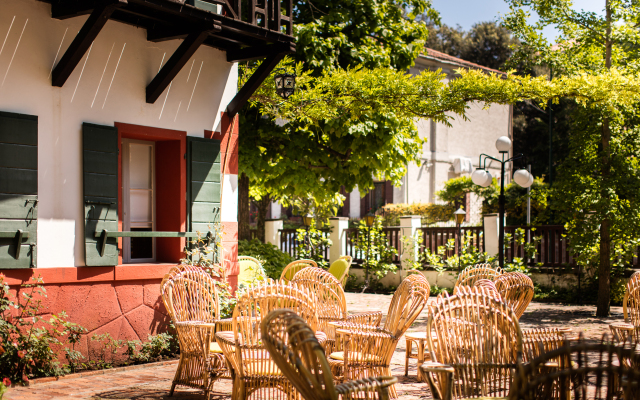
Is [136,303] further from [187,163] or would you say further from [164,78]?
A: [164,78]

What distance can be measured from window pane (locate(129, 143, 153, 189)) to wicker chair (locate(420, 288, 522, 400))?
4.61m

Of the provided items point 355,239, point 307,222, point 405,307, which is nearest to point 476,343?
point 405,307

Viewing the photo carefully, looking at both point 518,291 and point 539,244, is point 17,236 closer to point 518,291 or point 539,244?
point 518,291

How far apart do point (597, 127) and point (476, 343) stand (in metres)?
7.79

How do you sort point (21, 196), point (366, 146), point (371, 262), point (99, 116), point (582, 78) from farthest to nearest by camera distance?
point (371, 262) → point (366, 146) → point (582, 78) → point (99, 116) → point (21, 196)

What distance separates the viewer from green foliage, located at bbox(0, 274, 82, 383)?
5.43 metres

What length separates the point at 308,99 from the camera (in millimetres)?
8297

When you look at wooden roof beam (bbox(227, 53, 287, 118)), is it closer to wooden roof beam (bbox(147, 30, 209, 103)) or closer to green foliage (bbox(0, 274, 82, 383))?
wooden roof beam (bbox(147, 30, 209, 103))

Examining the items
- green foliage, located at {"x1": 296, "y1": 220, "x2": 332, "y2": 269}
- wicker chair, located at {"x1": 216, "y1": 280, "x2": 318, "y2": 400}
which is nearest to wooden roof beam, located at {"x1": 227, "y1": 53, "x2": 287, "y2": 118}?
wicker chair, located at {"x1": 216, "y1": 280, "x2": 318, "y2": 400}

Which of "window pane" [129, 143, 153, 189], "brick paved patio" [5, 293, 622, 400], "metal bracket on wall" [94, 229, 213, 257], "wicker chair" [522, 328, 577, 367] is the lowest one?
"brick paved patio" [5, 293, 622, 400]

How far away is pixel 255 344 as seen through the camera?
4.19 metres

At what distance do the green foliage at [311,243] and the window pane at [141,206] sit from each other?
840cm

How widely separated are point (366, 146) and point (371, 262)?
4.96 meters

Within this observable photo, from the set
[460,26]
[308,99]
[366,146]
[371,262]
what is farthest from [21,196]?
[460,26]
